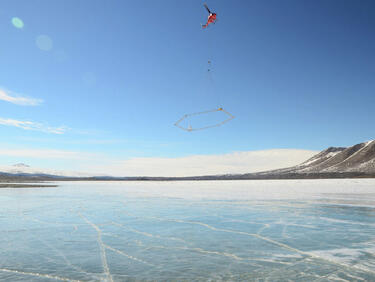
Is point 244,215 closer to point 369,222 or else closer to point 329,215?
point 329,215

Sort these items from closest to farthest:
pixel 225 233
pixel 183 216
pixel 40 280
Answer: pixel 40 280
pixel 225 233
pixel 183 216

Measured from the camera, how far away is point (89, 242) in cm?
945

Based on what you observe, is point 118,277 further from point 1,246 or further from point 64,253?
point 1,246

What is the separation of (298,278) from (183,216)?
924cm

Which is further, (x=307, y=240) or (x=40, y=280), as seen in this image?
(x=307, y=240)

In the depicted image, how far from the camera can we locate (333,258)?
7664mm

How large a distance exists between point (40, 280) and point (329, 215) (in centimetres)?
1362

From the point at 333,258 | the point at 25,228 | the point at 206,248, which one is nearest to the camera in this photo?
the point at 333,258

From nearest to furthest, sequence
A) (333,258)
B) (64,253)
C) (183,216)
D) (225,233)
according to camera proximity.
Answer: (333,258)
(64,253)
(225,233)
(183,216)

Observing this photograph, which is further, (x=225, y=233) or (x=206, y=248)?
(x=225, y=233)

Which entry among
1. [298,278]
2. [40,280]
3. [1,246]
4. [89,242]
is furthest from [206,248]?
[1,246]

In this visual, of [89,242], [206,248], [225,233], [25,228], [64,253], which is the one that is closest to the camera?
[64,253]

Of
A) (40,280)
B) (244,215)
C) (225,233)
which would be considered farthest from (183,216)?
(40,280)

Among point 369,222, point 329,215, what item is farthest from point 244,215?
point 369,222
